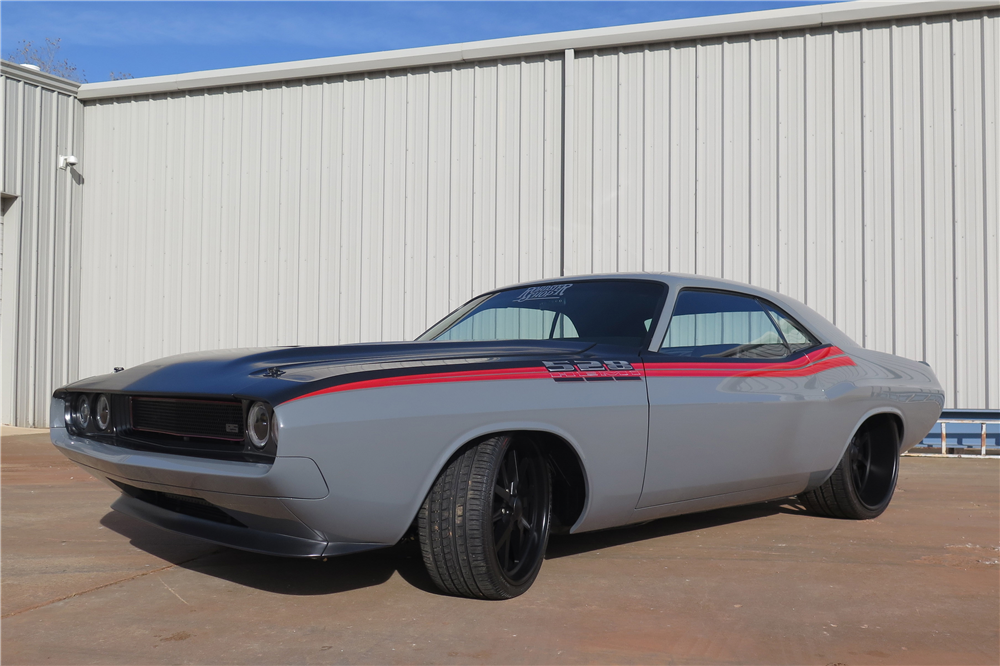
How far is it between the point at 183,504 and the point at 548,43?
282 inches

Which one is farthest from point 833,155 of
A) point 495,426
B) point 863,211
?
point 495,426

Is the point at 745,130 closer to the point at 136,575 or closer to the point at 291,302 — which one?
the point at 291,302

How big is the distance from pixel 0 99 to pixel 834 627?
33.9ft

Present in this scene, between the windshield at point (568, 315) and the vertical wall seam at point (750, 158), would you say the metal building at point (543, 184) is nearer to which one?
the vertical wall seam at point (750, 158)

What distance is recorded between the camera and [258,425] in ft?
8.60

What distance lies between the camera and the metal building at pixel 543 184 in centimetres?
798

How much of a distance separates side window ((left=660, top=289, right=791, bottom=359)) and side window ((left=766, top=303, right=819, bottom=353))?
59 millimetres

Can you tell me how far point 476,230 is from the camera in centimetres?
916

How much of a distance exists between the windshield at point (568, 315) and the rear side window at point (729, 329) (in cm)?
14

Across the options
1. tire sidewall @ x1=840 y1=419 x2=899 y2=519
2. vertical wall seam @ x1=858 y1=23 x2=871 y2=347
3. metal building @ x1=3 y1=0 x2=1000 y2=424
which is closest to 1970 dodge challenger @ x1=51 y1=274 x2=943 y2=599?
tire sidewall @ x1=840 y1=419 x2=899 y2=519

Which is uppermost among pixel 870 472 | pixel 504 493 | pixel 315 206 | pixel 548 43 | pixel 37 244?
pixel 548 43

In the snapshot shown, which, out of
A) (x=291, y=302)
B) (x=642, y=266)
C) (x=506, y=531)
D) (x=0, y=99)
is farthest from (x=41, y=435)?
(x=506, y=531)

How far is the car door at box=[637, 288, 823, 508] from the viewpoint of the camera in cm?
345

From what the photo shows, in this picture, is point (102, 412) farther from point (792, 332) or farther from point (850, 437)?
point (850, 437)
